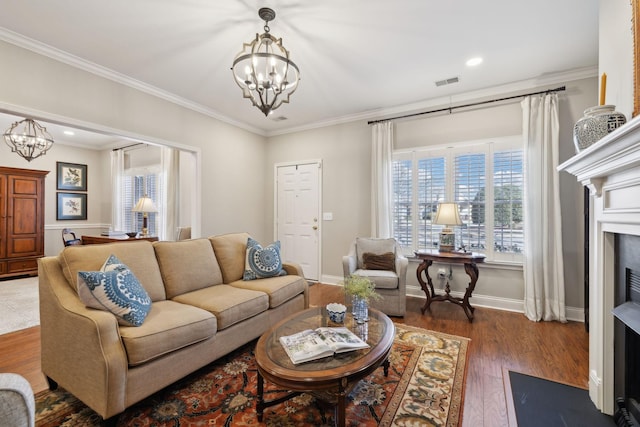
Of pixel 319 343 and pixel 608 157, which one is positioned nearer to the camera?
pixel 608 157

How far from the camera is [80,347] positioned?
157cm

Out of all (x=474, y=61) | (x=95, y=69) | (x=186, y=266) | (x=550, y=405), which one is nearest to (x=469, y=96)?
(x=474, y=61)

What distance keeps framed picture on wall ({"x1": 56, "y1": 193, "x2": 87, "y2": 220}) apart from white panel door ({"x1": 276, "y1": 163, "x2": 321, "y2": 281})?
15.7 feet

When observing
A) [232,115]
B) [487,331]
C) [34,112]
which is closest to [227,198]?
[232,115]

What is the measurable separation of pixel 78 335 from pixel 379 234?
3.37 m

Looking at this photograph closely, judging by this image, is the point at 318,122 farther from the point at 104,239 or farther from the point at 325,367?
the point at 325,367

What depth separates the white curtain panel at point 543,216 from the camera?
3.06m

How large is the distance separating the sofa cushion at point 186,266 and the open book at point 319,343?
1.30 m

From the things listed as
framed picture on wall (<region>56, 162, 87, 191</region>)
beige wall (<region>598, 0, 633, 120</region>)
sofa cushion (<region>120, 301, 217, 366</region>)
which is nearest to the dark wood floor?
sofa cushion (<region>120, 301, 217, 366</region>)

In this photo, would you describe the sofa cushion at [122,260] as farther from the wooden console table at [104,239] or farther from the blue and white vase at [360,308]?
the wooden console table at [104,239]

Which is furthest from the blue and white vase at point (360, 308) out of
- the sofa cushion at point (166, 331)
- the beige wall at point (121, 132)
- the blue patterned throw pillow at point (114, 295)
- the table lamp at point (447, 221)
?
the beige wall at point (121, 132)

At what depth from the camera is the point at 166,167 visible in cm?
500

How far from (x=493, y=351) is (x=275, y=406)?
189 centimetres

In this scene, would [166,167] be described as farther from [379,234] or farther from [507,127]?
[507,127]
